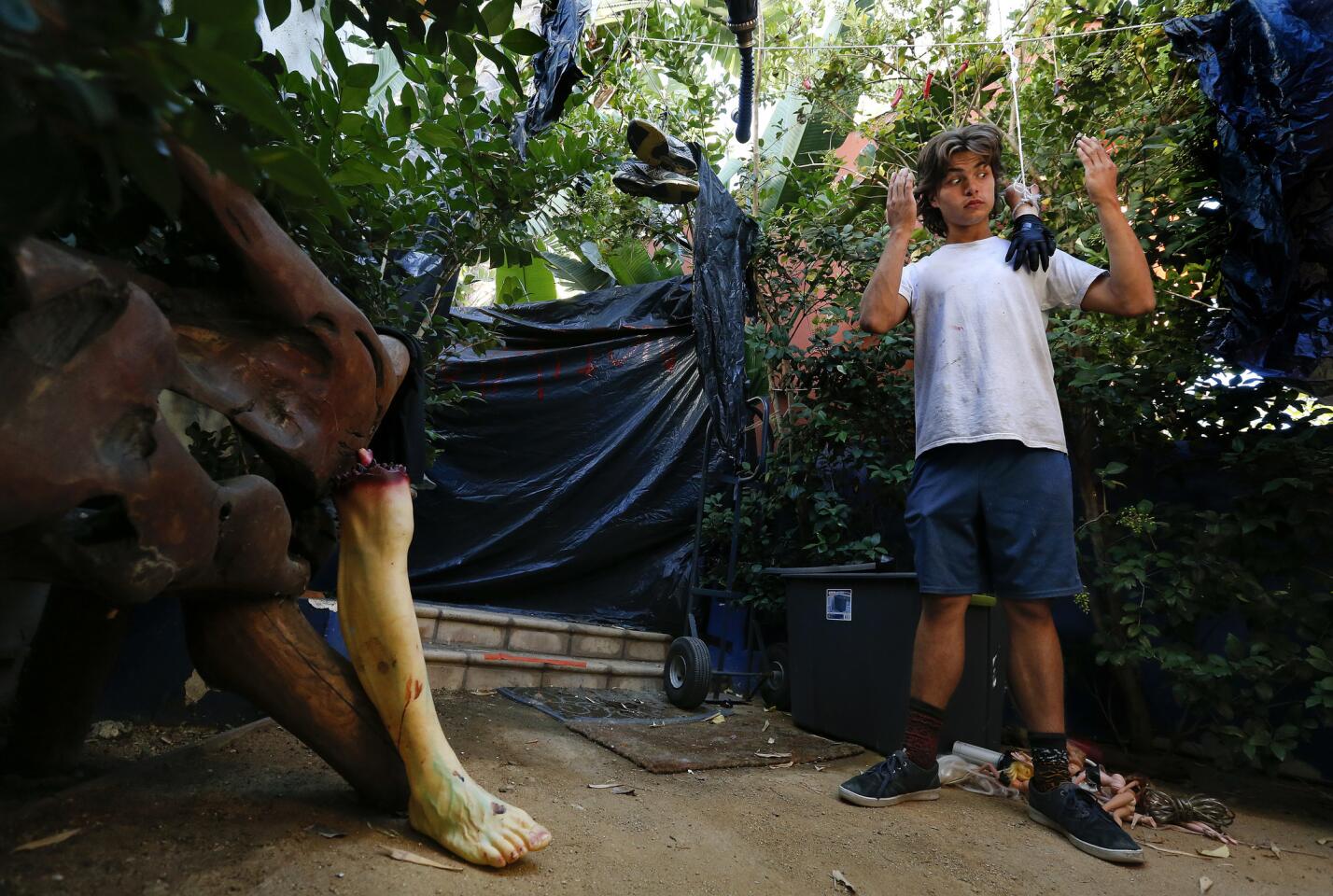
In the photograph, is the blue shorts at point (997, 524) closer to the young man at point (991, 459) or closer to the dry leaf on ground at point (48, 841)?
the young man at point (991, 459)

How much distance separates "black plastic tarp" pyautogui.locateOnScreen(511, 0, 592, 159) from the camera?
3.85m

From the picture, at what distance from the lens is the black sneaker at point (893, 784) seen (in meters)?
2.07

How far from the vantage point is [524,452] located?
15.9 ft

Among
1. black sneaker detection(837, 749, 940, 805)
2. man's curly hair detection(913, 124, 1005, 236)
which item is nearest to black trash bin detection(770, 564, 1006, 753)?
black sneaker detection(837, 749, 940, 805)

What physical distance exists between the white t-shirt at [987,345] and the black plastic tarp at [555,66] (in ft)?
7.65

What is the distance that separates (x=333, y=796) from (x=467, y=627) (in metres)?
2.26

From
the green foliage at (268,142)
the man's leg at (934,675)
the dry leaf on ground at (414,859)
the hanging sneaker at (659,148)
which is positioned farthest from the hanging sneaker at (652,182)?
the dry leaf on ground at (414,859)

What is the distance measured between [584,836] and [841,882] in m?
0.52

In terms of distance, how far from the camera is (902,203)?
2154 millimetres

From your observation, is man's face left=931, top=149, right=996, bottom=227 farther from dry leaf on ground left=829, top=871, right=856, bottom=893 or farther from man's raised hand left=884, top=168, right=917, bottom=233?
dry leaf on ground left=829, top=871, right=856, bottom=893

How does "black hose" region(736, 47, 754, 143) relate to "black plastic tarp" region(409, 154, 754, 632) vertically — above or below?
above

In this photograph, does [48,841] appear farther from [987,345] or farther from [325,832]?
[987,345]

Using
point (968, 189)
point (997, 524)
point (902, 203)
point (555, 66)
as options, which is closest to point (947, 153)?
point (968, 189)

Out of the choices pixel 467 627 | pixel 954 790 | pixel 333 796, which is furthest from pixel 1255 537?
pixel 467 627
